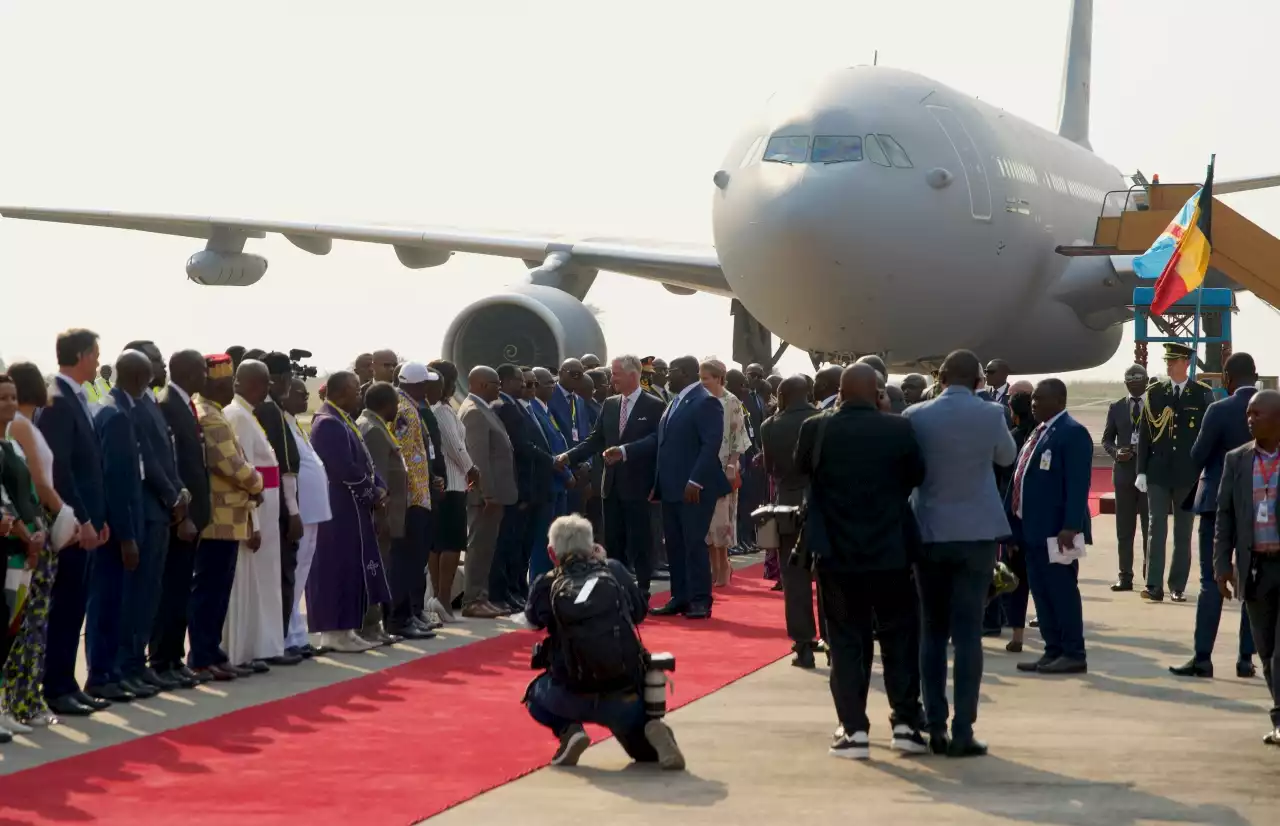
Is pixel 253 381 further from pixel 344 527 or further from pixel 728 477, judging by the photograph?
pixel 728 477

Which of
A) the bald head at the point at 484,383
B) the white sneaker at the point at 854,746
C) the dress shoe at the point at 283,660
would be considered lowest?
the dress shoe at the point at 283,660

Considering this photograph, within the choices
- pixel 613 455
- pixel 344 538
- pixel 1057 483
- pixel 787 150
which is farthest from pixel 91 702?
pixel 787 150

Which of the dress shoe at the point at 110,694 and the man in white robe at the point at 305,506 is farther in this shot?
the man in white robe at the point at 305,506

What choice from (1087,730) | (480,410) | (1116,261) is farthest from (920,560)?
(1116,261)

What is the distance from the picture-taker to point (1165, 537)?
12.7 m

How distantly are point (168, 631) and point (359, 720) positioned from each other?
1631mm

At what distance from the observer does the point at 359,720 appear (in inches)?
323

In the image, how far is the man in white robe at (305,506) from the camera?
1011cm

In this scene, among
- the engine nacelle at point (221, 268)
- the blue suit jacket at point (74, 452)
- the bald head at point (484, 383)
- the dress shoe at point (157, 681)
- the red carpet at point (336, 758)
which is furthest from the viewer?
the engine nacelle at point (221, 268)

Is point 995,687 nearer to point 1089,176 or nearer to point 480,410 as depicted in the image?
point 480,410

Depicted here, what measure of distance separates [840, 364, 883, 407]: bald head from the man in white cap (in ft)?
14.0

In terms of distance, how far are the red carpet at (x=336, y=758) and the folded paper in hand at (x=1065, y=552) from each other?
5.53 ft

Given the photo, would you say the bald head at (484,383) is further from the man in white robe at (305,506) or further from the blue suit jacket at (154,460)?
the blue suit jacket at (154,460)

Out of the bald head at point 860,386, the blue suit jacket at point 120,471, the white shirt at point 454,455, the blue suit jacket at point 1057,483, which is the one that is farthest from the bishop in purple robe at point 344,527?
the bald head at point 860,386
